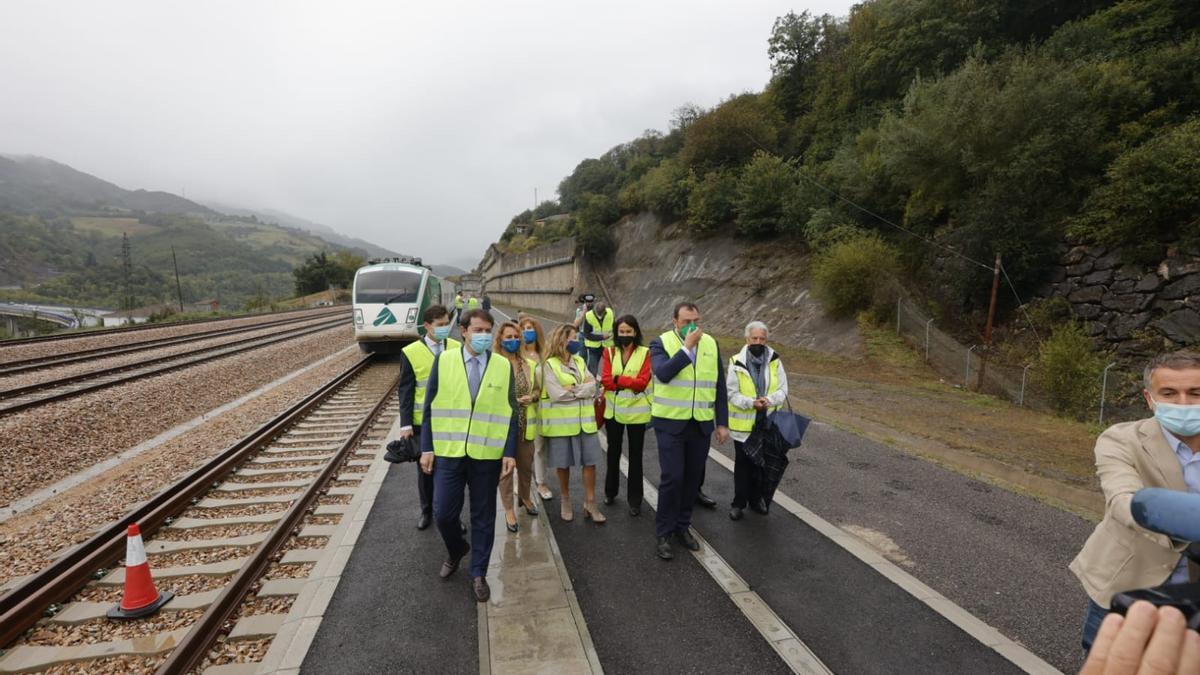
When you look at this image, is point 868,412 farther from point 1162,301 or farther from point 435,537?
point 435,537

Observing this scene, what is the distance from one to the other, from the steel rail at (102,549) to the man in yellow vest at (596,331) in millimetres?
5290

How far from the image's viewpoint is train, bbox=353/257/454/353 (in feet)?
48.6

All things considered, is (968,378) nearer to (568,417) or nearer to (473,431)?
(568,417)

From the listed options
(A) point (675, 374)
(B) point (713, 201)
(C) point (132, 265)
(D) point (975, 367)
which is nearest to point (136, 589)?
(A) point (675, 374)

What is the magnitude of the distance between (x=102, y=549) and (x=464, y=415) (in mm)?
3645

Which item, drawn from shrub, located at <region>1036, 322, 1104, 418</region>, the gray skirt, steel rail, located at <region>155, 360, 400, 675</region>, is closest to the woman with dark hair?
the gray skirt

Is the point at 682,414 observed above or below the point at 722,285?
below

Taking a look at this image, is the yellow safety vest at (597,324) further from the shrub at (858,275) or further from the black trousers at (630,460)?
the shrub at (858,275)

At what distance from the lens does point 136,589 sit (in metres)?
3.88

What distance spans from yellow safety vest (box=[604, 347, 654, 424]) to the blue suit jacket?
316mm

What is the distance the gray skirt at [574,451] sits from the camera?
17.3ft

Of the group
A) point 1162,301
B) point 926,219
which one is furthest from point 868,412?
point 926,219

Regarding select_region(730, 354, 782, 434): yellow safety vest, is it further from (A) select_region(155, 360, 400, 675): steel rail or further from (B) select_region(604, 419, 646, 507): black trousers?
(A) select_region(155, 360, 400, 675): steel rail

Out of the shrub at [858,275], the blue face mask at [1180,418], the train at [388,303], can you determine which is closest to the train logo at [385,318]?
the train at [388,303]
